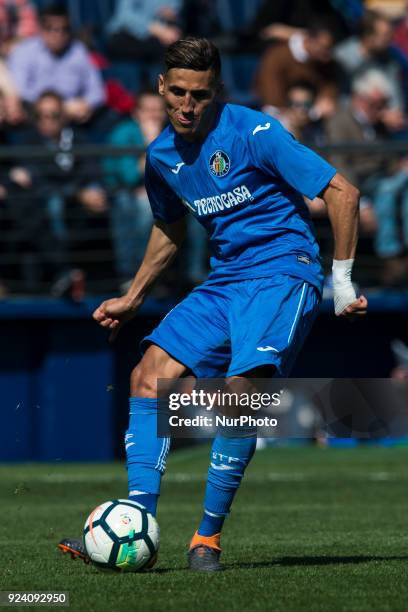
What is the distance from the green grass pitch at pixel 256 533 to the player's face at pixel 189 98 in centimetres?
191

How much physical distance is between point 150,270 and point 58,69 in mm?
7956

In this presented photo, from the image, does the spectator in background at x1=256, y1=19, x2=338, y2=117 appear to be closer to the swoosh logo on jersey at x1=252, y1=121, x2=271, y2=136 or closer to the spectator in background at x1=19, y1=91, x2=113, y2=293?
the spectator in background at x1=19, y1=91, x2=113, y2=293

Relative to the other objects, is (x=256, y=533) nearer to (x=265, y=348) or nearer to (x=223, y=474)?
(x=223, y=474)

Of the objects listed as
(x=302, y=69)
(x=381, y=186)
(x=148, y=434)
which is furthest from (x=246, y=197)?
(x=302, y=69)

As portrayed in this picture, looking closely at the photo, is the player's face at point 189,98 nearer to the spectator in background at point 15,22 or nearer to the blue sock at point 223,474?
the blue sock at point 223,474

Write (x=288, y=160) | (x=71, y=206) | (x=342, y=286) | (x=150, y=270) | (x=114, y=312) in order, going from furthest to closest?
(x=71, y=206)
(x=150, y=270)
(x=114, y=312)
(x=288, y=160)
(x=342, y=286)

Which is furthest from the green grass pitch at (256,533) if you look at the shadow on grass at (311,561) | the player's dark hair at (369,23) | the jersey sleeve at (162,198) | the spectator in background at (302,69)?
the player's dark hair at (369,23)

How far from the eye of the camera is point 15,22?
15.2m

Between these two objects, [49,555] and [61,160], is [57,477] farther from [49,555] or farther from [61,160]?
[49,555]

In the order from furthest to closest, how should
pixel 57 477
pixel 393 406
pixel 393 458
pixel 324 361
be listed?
pixel 324 361 → pixel 393 458 → pixel 57 477 → pixel 393 406

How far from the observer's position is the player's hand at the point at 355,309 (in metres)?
5.62

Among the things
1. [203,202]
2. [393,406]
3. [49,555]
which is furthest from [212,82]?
[393,406]

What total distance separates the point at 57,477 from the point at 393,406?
11.6 feet

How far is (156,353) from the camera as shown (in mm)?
→ 6039
